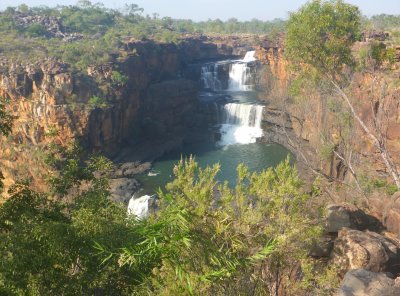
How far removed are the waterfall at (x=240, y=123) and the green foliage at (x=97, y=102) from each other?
47.7 ft

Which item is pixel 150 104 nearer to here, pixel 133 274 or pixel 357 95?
pixel 357 95

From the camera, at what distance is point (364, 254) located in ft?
33.1

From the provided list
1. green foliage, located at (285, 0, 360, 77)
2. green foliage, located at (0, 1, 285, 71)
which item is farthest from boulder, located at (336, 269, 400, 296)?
green foliage, located at (0, 1, 285, 71)

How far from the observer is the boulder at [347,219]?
12.6 meters

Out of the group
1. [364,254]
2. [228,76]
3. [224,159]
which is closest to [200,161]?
[224,159]

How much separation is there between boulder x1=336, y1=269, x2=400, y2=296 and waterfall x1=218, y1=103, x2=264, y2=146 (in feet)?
126

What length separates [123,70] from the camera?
4656 cm

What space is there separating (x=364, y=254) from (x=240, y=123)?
39.6 meters

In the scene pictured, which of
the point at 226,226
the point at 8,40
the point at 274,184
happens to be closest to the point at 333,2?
the point at 274,184

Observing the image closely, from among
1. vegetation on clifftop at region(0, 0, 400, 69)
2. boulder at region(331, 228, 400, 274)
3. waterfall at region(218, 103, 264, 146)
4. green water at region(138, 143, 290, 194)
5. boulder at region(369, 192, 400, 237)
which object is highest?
vegetation on clifftop at region(0, 0, 400, 69)

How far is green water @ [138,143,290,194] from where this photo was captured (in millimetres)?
36469

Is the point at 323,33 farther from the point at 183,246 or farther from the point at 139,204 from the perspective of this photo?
the point at 183,246

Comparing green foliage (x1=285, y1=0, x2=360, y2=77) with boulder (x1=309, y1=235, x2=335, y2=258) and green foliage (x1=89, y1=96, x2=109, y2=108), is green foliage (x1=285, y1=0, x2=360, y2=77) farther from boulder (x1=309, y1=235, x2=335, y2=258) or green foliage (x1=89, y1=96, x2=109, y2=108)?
green foliage (x1=89, y1=96, x2=109, y2=108)

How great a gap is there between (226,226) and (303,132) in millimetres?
35853
